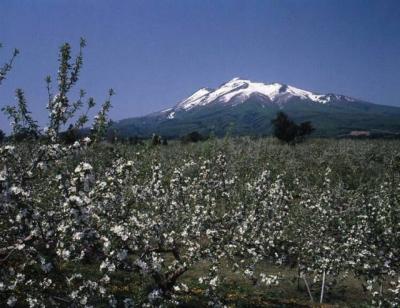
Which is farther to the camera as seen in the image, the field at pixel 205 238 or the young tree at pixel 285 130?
the young tree at pixel 285 130

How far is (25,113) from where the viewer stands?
1145cm

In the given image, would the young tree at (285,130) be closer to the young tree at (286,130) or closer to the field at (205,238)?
the young tree at (286,130)

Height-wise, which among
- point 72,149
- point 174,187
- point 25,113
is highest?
point 25,113

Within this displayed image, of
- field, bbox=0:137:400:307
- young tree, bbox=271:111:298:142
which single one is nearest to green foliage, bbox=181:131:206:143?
young tree, bbox=271:111:298:142

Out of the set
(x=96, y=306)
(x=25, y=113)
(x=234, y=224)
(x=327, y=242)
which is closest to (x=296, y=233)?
(x=327, y=242)

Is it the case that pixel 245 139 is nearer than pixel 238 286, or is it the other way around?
pixel 238 286

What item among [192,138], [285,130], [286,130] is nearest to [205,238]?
[286,130]

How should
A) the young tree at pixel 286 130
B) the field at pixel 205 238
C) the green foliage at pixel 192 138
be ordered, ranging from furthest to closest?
the green foliage at pixel 192 138 < the young tree at pixel 286 130 < the field at pixel 205 238


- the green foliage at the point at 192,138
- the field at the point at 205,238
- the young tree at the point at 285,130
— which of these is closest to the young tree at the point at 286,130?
the young tree at the point at 285,130

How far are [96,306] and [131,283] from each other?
341 centimetres

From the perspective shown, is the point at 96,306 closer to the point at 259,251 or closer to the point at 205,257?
the point at 205,257

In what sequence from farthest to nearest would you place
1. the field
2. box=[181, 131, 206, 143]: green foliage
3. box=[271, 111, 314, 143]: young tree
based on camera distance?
box=[181, 131, 206, 143]: green foliage → box=[271, 111, 314, 143]: young tree → the field

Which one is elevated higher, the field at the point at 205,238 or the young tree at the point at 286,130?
the young tree at the point at 286,130

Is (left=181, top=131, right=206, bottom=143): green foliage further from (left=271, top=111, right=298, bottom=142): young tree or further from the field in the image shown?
the field
